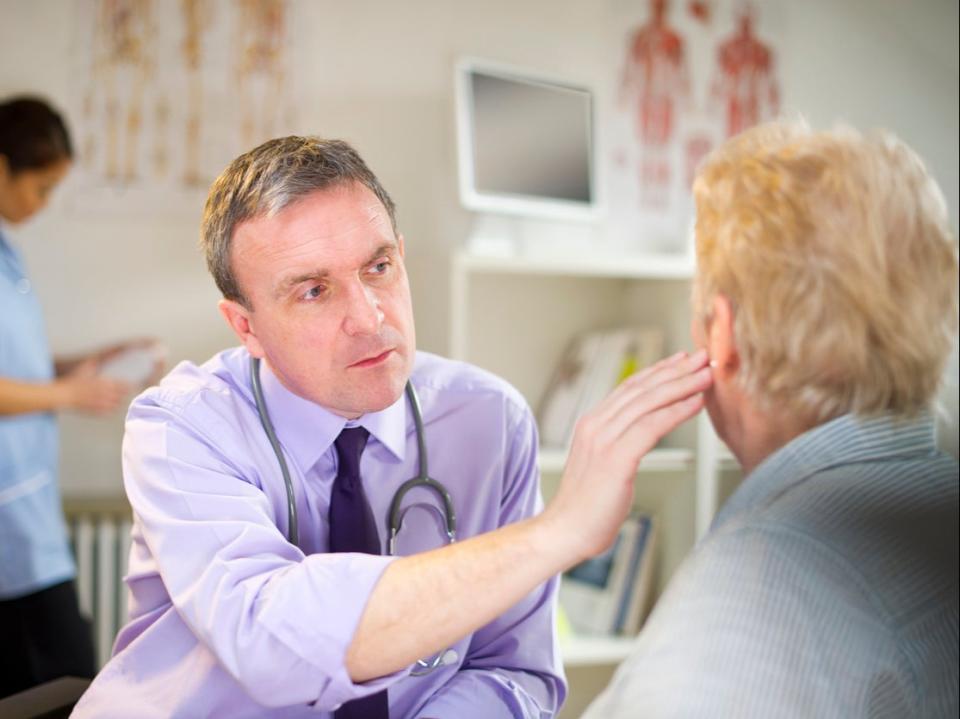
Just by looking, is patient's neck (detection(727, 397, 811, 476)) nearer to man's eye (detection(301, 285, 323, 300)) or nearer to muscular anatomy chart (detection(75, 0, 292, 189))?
man's eye (detection(301, 285, 323, 300))

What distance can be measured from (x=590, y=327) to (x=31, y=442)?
4.91 ft

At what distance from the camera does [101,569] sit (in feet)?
7.73

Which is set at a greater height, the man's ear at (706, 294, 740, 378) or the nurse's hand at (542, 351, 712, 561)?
the man's ear at (706, 294, 740, 378)

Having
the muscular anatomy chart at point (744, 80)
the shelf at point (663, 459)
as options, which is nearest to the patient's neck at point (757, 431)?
the shelf at point (663, 459)

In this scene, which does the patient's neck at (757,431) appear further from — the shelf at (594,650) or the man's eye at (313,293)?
the shelf at (594,650)

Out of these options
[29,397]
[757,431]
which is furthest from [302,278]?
[29,397]

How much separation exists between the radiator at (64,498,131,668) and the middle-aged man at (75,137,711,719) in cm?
132

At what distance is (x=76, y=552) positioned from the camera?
2.38 m

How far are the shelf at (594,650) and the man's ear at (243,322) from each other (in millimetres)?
1472

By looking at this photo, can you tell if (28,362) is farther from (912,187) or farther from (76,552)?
(912,187)

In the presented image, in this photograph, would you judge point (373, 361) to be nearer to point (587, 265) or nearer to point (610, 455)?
point (610, 455)

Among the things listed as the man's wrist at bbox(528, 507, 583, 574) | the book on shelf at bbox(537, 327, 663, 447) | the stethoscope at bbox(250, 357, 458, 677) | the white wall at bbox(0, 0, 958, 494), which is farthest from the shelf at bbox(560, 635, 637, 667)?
the man's wrist at bbox(528, 507, 583, 574)

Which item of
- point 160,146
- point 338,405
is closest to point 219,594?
point 338,405

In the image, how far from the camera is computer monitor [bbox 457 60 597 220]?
2.43 m
